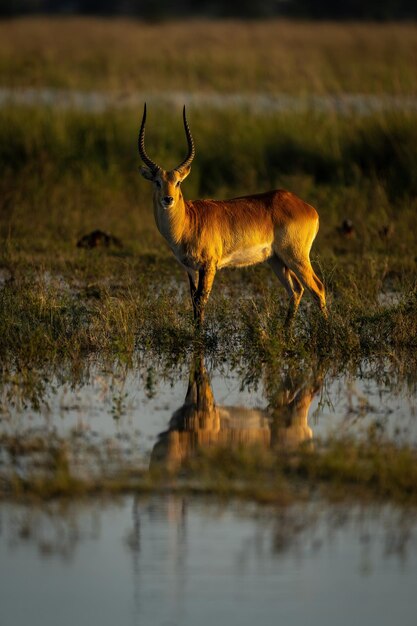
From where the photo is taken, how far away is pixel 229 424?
700 centimetres

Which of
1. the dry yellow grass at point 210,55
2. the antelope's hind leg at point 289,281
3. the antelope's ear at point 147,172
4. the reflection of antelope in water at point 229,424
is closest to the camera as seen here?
the reflection of antelope in water at point 229,424

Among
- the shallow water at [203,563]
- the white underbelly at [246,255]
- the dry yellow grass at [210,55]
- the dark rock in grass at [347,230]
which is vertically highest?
the dry yellow grass at [210,55]

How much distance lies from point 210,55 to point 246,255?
1712 cm

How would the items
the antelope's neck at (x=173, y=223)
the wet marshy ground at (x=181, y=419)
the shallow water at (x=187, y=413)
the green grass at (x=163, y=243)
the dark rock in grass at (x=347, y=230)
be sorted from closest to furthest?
the wet marshy ground at (x=181, y=419) → the shallow water at (x=187, y=413) → the green grass at (x=163, y=243) → the antelope's neck at (x=173, y=223) → the dark rock in grass at (x=347, y=230)

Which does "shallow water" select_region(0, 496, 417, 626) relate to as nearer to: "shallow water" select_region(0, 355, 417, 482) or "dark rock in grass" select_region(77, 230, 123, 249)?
"shallow water" select_region(0, 355, 417, 482)

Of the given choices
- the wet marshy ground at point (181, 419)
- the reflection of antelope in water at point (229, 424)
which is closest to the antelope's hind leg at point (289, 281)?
the wet marshy ground at point (181, 419)

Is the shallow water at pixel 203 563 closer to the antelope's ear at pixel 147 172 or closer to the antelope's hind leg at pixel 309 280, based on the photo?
the antelope's hind leg at pixel 309 280

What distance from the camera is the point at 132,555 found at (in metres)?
5.24

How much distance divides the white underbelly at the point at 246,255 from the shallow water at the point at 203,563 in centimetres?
414

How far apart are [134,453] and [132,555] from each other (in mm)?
1170

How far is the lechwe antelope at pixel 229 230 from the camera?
949 cm

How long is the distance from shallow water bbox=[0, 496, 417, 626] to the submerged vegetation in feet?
0.83

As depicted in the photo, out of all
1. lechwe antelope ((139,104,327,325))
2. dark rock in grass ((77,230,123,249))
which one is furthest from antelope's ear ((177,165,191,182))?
dark rock in grass ((77,230,123,249))

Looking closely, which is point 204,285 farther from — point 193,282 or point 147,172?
point 147,172
